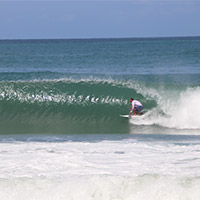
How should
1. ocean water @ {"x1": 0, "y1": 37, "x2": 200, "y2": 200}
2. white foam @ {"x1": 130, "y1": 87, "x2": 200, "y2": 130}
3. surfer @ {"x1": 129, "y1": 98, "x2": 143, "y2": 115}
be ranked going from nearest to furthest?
ocean water @ {"x1": 0, "y1": 37, "x2": 200, "y2": 200}
white foam @ {"x1": 130, "y1": 87, "x2": 200, "y2": 130}
surfer @ {"x1": 129, "y1": 98, "x2": 143, "y2": 115}

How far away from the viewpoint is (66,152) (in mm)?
9523

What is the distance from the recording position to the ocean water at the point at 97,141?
6719mm

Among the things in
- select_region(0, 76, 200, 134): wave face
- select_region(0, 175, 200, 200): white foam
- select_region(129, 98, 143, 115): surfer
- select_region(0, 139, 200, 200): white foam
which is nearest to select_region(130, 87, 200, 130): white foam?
select_region(0, 76, 200, 134): wave face

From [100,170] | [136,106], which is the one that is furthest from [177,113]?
[100,170]

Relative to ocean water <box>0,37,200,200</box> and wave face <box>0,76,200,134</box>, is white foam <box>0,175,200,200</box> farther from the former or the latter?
wave face <box>0,76,200,134</box>

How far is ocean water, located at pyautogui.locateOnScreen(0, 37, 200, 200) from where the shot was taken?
22.0 ft

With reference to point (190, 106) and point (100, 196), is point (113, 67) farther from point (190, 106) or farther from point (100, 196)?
point (100, 196)

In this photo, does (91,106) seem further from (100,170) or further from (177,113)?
(100,170)

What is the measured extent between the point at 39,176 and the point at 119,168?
1595 millimetres

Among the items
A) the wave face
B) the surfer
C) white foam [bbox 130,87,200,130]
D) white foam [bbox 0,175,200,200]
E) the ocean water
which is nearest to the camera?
white foam [bbox 0,175,200,200]

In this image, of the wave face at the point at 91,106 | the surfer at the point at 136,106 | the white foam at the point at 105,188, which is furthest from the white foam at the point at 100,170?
the surfer at the point at 136,106

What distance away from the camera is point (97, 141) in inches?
447

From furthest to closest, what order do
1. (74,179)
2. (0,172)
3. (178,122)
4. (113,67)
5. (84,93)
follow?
(113,67)
(84,93)
(178,122)
(0,172)
(74,179)

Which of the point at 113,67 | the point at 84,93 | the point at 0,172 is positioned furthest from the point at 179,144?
the point at 113,67
